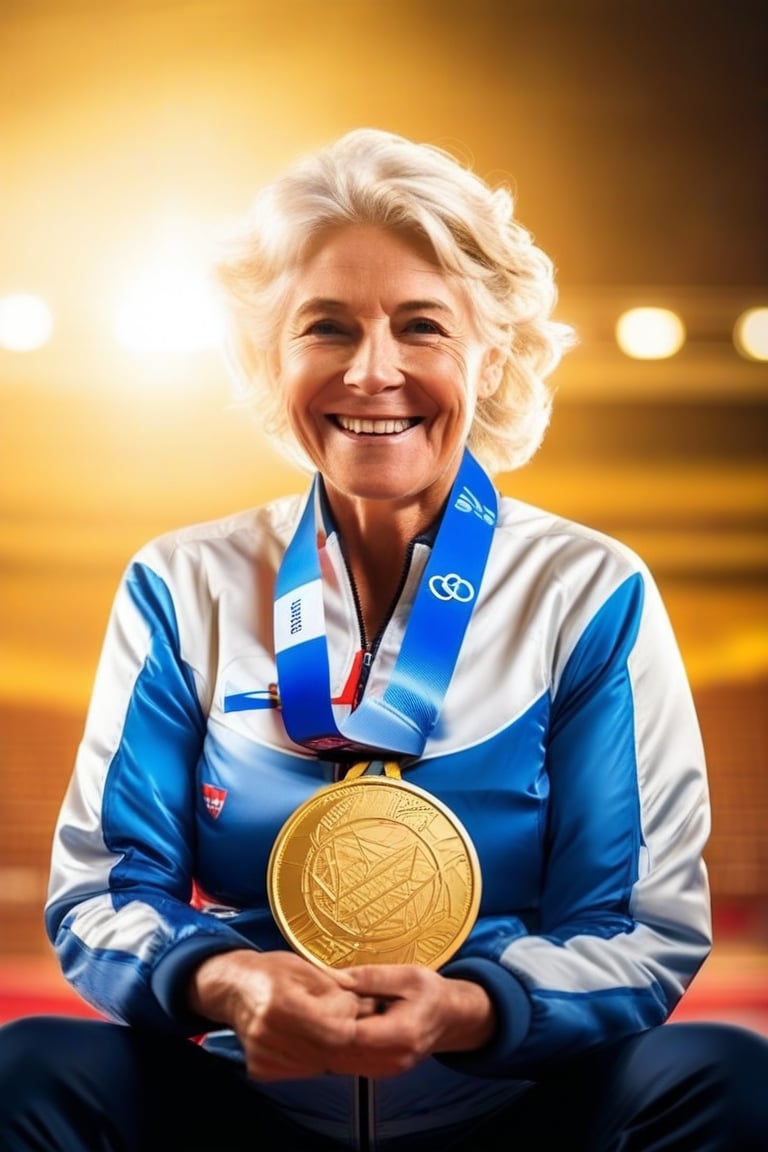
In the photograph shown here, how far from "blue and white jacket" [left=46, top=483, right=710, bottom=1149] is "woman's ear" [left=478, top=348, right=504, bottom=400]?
0.54 ft

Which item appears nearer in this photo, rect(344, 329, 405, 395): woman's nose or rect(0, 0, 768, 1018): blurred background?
rect(344, 329, 405, 395): woman's nose

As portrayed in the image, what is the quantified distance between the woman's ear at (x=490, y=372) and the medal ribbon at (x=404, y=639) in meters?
0.11

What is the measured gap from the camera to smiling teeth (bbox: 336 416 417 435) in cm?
165

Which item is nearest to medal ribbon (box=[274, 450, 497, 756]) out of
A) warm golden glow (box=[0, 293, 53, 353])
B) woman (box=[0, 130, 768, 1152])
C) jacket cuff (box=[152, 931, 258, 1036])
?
woman (box=[0, 130, 768, 1152])

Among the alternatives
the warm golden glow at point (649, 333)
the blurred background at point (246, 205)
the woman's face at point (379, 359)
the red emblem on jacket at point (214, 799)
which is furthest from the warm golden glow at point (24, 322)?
the red emblem on jacket at point (214, 799)

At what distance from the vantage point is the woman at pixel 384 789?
1.37m

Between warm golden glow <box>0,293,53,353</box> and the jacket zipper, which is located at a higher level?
warm golden glow <box>0,293,53,353</box>

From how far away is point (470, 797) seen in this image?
1.55 m

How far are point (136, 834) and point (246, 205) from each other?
165 cm

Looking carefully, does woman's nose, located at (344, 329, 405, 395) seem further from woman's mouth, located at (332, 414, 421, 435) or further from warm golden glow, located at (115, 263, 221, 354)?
warm golden glow, located at (115, 263, 221, 354)

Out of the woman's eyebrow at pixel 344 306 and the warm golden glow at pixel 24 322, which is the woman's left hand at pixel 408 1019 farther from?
the warm golden glow at pixel 24 322

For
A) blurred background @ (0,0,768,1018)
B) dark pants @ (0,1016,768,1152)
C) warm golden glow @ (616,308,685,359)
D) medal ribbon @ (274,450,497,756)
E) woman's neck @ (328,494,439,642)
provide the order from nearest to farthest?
dark pants @ (0,1016,768,1152) → medal ribbon @ (274,450,497,756) → woman's neck @ (328,494,439,642) → blurred background @ (0,0,768,1018) → warm golden glow @ (616,308,685,359)

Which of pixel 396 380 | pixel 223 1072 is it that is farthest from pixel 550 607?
pixel 223 1072

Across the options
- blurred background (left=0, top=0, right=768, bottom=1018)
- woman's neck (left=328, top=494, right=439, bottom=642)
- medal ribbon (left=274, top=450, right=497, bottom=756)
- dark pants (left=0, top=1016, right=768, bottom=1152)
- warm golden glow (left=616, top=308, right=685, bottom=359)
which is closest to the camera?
dark pants (left=0, top=1016, right=768, bottom=1152)
